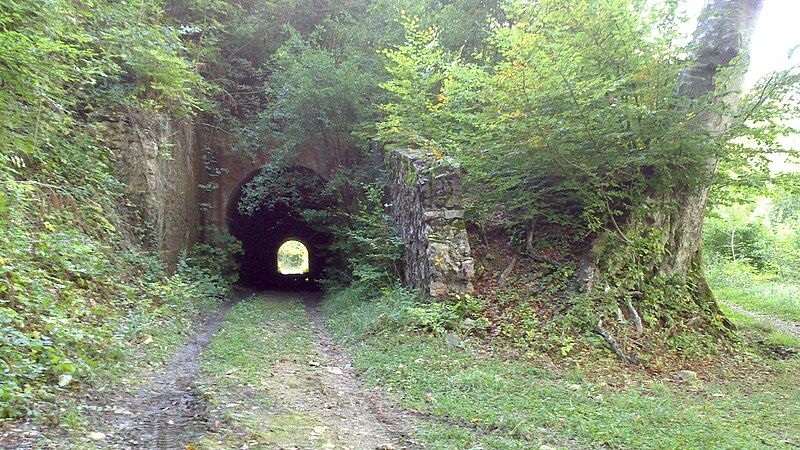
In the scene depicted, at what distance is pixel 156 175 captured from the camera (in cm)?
1023

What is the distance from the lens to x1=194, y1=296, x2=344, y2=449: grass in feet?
12.2

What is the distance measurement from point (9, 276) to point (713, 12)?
8876mm

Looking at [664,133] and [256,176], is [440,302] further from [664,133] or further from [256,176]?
[256,176]

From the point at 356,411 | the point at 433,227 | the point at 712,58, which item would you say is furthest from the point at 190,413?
the point at 712,58

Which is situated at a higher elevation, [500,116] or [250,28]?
[250,28]

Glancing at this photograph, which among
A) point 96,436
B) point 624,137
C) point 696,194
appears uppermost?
point 624,137

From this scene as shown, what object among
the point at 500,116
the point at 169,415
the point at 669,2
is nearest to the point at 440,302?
the point at 500,116

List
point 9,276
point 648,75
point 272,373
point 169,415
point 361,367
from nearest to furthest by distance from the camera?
point 169,415, point 9,276, point 272,373, point 361,367, point 648,75

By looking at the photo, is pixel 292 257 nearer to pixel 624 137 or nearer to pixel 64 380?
pixel 624 137

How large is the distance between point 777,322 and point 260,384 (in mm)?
10338

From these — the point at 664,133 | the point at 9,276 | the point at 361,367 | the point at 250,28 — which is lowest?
the point at 361,367

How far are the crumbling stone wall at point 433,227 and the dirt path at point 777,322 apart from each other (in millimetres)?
5980

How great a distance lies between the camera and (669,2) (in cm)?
670

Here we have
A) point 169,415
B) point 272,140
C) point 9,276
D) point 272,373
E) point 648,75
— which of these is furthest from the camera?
point 272,140
